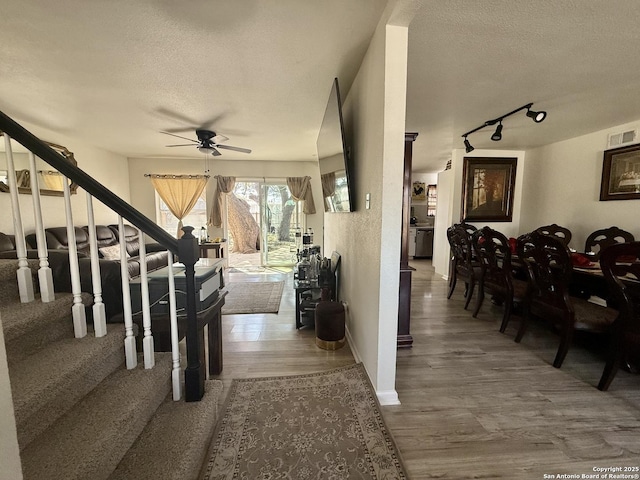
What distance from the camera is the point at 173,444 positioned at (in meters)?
1.17

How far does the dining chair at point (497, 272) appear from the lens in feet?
8.46

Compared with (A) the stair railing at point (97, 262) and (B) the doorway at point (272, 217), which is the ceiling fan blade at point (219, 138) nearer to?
(B) the doorway at point (272, 217)

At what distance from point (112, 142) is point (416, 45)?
4920 millimetres

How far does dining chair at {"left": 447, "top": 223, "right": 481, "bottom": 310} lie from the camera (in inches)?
127

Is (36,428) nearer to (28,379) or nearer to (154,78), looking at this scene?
(28,379)

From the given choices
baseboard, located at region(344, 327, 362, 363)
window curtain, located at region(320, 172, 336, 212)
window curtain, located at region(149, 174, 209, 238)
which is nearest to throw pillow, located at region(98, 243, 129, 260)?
window curtain, located at region(149, 174, 209, 238)

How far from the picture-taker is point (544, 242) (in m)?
2.03

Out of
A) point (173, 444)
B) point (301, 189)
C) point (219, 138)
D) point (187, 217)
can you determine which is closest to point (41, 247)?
point (173, 444)

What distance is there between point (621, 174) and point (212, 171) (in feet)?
22.3

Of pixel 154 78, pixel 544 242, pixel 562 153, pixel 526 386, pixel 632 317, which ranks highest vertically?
pixel 154 78

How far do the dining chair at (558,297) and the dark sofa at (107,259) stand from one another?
9.54 feet

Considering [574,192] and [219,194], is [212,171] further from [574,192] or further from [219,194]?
[574,192]

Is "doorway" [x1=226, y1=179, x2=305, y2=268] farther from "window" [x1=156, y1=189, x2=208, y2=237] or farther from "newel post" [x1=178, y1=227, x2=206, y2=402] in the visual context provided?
"newel post" [x1=178, y1=227, x2=206, y2=402]

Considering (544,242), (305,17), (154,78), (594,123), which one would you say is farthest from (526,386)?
(154,78)
